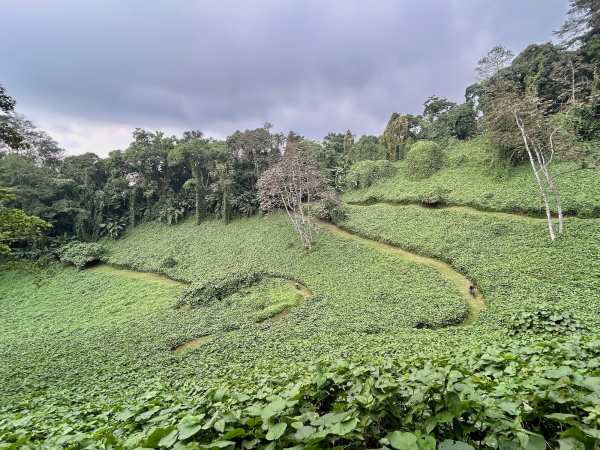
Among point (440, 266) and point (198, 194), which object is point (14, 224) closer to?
point (440, 266)

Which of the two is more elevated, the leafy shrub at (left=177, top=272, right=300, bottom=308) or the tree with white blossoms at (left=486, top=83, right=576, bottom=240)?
the tree with white blossoms at (left=486, top=83, right=576, bottom=240)

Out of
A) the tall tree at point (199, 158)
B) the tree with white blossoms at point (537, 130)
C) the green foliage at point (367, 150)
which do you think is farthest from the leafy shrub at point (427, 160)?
the tall tree at point (199, 158)

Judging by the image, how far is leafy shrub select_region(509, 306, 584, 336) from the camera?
23.7 ft

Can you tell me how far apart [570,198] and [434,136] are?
1836 cm

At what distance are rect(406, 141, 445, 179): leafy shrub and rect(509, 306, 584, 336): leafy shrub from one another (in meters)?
19.2

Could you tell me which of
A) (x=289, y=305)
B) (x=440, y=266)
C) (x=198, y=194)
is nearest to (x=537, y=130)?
(x=440, y=266)

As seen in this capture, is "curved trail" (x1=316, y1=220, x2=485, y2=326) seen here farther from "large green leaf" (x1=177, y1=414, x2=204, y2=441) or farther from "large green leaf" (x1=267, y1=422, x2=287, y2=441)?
"large green leaf" (x1=177, y1=414, x2=204, y2=441)

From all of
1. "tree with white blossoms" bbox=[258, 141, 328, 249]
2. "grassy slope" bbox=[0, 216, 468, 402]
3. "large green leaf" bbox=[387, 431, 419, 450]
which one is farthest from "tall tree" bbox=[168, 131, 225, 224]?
"large green leaf" bbox=[387, 431, 419, 450]

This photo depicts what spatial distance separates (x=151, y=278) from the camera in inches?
927

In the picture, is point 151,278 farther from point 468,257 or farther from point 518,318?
point 518,318

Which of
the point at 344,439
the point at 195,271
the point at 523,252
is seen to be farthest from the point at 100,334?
the point at 523,252

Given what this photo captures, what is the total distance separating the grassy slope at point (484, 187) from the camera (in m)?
16.0

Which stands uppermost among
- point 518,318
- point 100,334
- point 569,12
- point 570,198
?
point 569,12

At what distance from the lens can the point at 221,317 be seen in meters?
14.0
